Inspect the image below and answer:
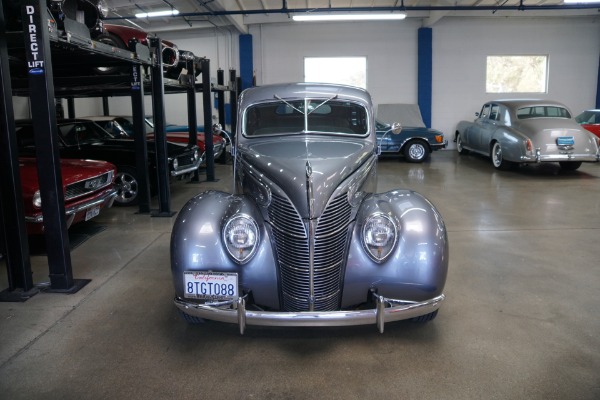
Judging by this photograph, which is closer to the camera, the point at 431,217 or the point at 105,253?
the point at 431,217

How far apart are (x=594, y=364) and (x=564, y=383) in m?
0.35

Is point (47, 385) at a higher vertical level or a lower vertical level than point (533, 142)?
lower

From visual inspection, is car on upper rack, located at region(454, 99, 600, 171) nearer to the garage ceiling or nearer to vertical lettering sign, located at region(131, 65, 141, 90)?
the garage ceiling

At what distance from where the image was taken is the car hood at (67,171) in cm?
502

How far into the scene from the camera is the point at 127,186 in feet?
25.8

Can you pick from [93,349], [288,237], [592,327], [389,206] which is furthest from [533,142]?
[93,349]

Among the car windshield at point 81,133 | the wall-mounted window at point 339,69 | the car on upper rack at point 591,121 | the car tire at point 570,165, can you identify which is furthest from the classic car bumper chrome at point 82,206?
the car on upper rack at point 591,121

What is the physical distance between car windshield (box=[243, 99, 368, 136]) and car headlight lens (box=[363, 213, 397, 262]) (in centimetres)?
143

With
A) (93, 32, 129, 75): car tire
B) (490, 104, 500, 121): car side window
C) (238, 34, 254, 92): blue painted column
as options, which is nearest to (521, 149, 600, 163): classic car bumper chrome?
(490, 104, 500, 121): car side window

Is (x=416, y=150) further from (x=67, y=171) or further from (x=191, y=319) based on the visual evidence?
(x=191, y=319)

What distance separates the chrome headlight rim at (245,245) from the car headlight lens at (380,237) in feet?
2.29

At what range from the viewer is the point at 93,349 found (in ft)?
10.3

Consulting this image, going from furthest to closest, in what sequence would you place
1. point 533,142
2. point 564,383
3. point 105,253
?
point 533,142 < point 105,253 < point 564,383

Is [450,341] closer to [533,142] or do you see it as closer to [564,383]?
[564,383]
